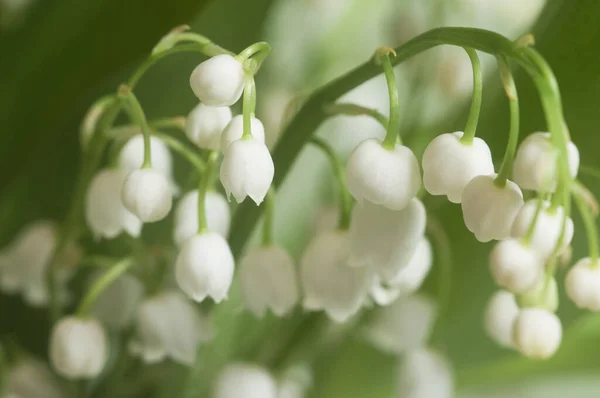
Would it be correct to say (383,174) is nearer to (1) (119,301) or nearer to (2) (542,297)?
(2) (542,297)

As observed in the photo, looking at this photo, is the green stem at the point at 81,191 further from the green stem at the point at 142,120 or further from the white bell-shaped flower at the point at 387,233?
the white bell-shaped flower at the point at 387,233

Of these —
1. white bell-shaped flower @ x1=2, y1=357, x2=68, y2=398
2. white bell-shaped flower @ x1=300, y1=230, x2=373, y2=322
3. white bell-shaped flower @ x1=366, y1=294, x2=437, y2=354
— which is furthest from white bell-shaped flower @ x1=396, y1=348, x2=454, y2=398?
white bell-shaped flower @ x1=2, y1=357, x2=68, y2=398

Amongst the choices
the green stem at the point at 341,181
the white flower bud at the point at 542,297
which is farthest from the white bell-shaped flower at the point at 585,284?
the green stem at the point at 341,181

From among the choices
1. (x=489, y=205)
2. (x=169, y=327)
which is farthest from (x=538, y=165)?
(x=169, y=327)

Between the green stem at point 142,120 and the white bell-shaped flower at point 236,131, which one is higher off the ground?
the green stem at point 142,120

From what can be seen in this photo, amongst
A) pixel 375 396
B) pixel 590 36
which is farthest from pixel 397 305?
pixel 590 36

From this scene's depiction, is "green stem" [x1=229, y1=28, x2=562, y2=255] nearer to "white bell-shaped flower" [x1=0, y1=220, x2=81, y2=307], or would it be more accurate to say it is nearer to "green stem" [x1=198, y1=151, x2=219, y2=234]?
"green stem" [x1=198, y1=151, x2=219, y2=234]
